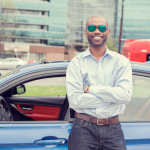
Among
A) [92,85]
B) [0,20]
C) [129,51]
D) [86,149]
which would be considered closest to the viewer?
[86,149]

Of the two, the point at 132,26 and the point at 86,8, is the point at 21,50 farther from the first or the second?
the point at 132,26

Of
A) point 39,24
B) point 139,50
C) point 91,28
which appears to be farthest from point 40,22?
point 91,28

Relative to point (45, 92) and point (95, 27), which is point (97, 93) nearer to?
point (95, 27)

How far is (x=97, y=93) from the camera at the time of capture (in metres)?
1.63

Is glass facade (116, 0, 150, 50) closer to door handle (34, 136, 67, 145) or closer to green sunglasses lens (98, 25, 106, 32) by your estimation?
green sunglasses lens (98, 25, 106, 32)

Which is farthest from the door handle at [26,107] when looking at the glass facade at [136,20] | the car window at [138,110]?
the glass facade at [136,20]

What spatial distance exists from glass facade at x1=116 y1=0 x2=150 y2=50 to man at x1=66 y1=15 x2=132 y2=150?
58.6 metres

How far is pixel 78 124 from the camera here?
1.64 meters

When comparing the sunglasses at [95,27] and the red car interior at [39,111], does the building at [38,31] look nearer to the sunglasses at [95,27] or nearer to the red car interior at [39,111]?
the red car interior at [39,111]

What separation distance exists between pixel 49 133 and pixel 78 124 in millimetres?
289

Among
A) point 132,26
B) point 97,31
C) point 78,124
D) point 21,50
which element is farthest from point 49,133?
point 132,26

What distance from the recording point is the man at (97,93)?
1.61 meters

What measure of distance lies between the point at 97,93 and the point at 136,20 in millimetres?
60787

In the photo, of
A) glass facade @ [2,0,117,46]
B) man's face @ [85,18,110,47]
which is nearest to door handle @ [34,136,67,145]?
man's face @ [85,18,110,47]
